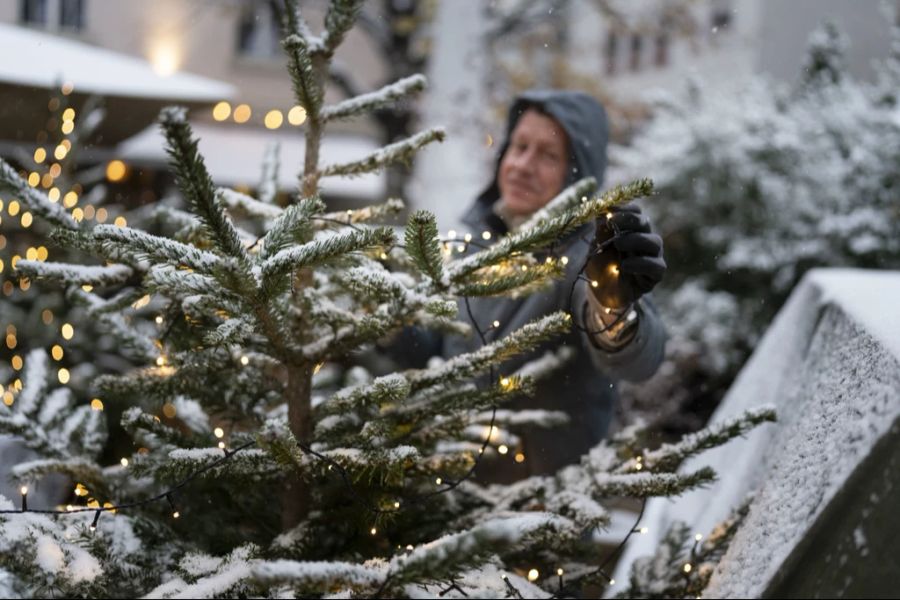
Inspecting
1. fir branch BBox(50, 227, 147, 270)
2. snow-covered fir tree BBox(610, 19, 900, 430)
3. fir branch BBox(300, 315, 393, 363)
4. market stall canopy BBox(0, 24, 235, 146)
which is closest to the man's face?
fir branch BBox(300, 315, 393, 363)

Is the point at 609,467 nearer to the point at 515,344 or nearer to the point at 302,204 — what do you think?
the point at 515,344

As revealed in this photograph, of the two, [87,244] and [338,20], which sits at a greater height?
[338,20]

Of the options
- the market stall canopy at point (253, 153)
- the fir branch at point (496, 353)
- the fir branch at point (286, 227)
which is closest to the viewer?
the fir branch at point (286, 227)

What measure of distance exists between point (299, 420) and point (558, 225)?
669 mm

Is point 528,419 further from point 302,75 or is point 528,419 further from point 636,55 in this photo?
point 636,55

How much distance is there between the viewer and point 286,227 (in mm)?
1488

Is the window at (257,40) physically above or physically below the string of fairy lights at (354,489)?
above

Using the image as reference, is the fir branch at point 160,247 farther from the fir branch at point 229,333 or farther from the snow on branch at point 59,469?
the snow on branch at point 59,469

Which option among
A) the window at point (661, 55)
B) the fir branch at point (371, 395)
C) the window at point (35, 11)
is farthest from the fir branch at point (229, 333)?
the window at point (661, 55)

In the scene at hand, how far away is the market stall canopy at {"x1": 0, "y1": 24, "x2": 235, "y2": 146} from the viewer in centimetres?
468

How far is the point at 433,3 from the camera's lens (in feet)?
45.3

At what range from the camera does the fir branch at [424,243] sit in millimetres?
1542

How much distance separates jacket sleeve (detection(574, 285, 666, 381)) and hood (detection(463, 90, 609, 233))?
0.59 meters

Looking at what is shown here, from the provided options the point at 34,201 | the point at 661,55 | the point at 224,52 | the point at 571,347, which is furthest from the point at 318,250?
the point at 661,55
